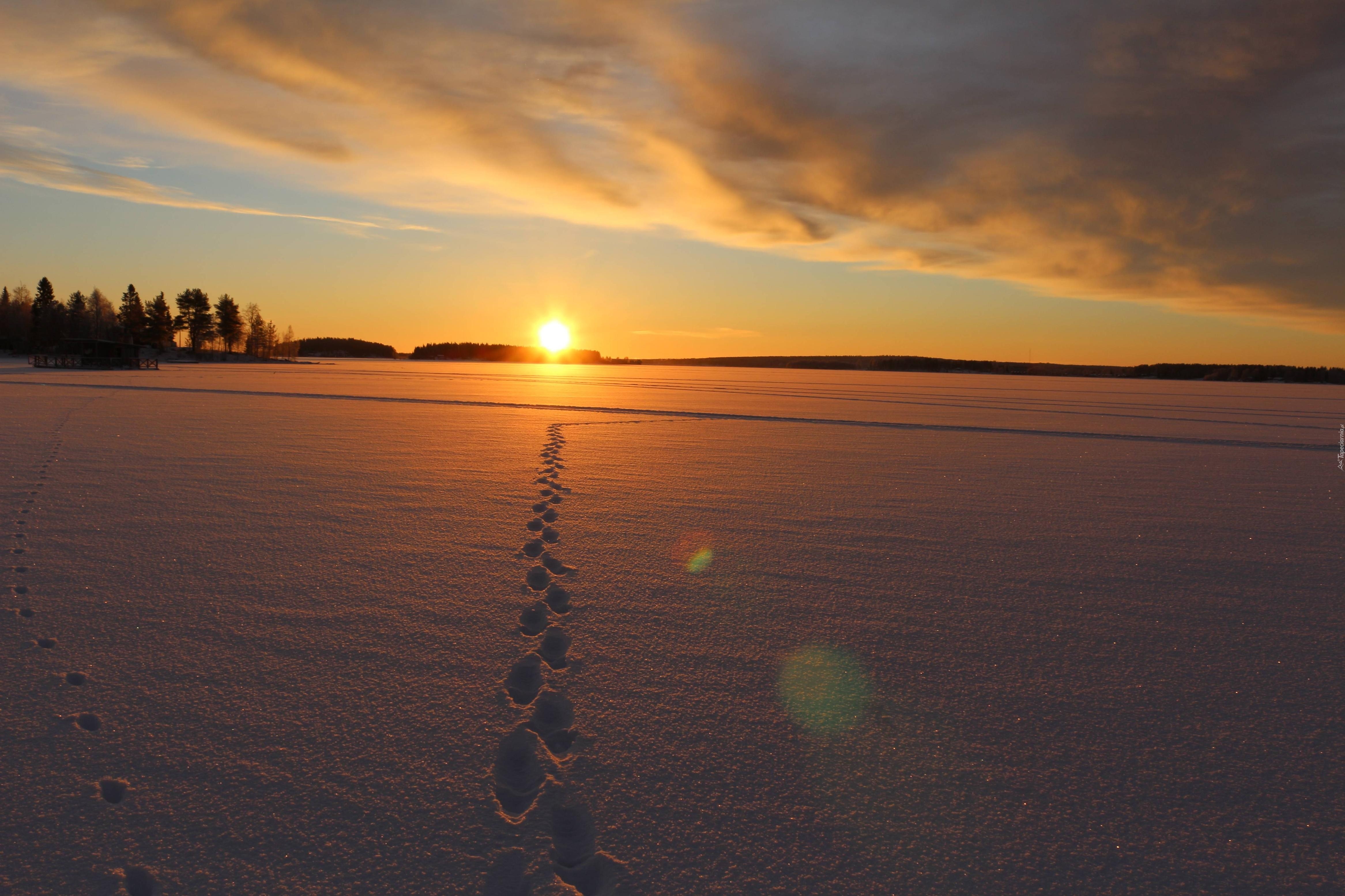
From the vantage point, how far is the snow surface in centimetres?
246

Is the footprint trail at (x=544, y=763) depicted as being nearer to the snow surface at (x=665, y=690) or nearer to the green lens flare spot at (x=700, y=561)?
the snow surface at (x=665, y=690)

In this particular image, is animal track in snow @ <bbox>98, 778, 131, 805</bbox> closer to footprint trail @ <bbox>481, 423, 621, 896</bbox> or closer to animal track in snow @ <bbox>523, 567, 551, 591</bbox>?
footprint trail @ <bbox>481, 423, 621, 896</bbox>

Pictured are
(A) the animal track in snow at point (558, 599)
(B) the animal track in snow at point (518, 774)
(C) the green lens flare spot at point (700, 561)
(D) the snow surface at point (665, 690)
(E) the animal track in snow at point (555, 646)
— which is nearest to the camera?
(D) the snow surface at point (665, 690)

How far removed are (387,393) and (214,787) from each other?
28.8 m

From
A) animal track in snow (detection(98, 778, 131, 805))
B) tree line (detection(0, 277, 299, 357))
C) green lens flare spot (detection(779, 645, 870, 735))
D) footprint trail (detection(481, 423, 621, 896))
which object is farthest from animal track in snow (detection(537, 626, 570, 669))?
tree line (detection(0, 277, 299, 357))

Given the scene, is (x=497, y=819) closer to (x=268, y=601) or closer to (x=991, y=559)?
(x=268, y=601)

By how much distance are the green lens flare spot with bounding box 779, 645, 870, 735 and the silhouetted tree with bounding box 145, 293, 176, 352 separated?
11892cm

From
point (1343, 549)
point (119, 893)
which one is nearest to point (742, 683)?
point (119, 893)

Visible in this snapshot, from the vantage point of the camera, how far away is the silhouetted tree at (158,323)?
323 feet

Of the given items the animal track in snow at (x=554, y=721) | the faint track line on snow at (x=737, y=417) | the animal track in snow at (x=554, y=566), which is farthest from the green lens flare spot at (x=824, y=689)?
the faint track line on snow at (x=737, y=417)

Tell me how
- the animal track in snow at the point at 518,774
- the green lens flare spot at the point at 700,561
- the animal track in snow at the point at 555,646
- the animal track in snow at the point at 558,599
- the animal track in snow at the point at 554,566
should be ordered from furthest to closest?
the green lens flare spot at the point at 700,561, the animal track in snow at the point at 554,566, the animal track in snow at the point at 558,599, the animal track in snow at the point at 555,646, the animal track in snow at the point at 518,774

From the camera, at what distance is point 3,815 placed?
2.57 m

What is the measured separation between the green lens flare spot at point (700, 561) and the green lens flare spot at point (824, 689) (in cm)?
160

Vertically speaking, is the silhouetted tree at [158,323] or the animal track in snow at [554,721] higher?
the silhouetted tree at [158,323]
